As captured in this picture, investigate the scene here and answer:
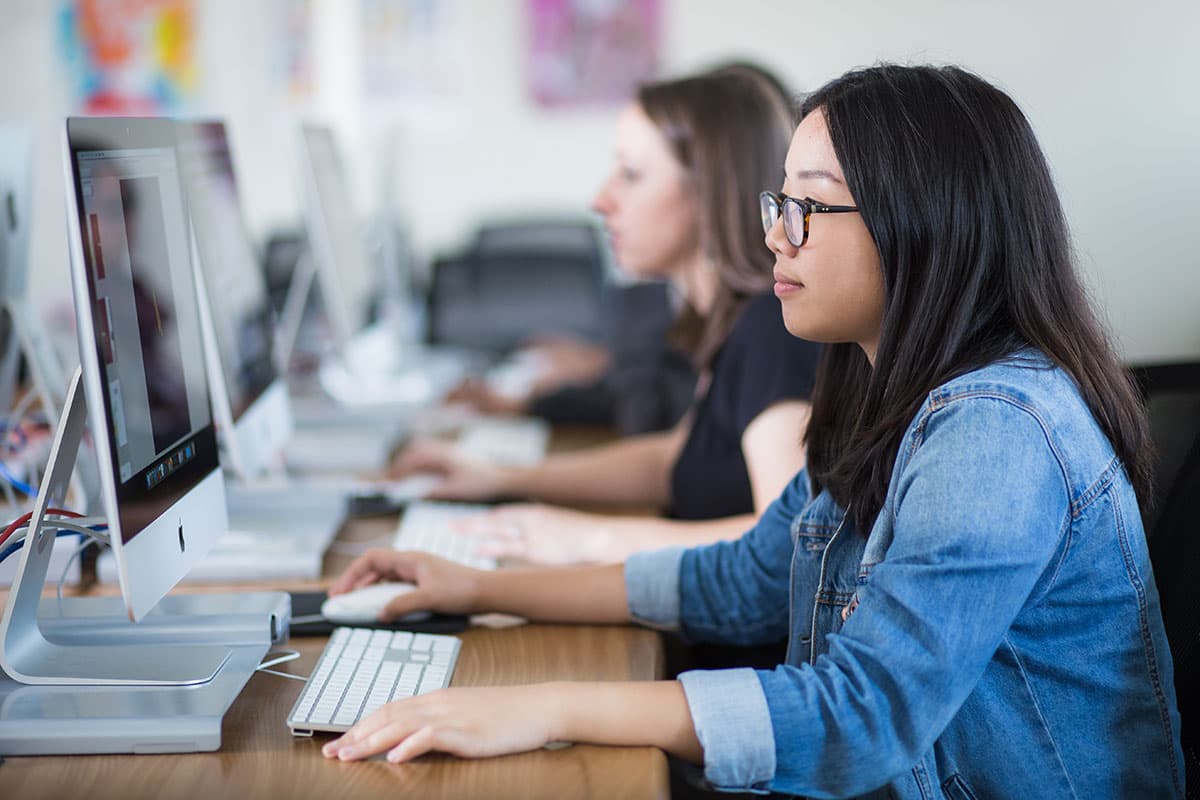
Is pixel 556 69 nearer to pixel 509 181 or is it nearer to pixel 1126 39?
pixel 509 181

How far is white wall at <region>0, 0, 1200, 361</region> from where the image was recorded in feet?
10.1

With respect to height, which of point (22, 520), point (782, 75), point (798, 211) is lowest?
point (22, 520)

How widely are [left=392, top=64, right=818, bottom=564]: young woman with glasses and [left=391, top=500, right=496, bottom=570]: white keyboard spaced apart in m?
0.03

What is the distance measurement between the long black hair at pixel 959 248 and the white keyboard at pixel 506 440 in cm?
112

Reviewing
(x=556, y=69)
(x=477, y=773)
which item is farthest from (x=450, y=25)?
(x=477, y=773)

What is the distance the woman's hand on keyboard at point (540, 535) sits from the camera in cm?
155

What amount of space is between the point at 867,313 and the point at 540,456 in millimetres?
1225

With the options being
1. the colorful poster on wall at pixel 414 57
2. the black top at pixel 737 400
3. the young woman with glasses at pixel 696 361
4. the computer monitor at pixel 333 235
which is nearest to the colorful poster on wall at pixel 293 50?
the colorful poster on wall at pixel 414 57

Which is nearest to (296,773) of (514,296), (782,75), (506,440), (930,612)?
(930,612)

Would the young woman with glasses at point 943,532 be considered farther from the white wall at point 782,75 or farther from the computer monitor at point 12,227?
the white wall at point 782,75

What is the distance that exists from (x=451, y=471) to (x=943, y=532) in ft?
3.84

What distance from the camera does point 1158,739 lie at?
3.34 feet

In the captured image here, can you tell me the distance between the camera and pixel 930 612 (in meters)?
0.88

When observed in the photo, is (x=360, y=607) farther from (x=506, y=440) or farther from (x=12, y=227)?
(x=506, y=440)
